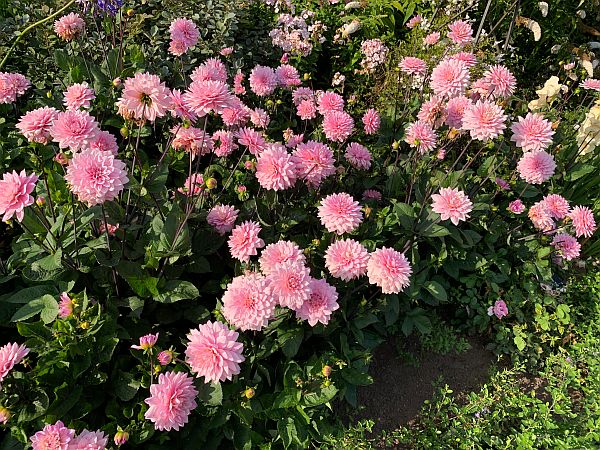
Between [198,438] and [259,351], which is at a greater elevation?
[259,351]

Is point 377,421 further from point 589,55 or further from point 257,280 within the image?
point 589,55

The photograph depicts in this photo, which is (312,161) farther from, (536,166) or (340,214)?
(536,166)

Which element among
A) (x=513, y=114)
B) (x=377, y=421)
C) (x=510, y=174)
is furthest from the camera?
(x=513, y=114)

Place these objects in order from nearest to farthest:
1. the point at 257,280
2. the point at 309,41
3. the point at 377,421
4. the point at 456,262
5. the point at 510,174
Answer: the point at 257,280 → the point at 377,421 → the point at 456,262 → the point at 510,174 → the point at 309,41

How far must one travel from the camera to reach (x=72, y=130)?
5.46 ft

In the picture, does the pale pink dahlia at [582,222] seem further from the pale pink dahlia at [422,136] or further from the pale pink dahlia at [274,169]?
the pale pink dahlia at [274,169]

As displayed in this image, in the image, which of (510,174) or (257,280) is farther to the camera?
(510,174)

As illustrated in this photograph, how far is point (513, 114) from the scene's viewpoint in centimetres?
338

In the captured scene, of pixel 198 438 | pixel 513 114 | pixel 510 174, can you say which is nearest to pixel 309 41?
pixel 513 114

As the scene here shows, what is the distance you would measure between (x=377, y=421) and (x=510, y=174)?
1.57m

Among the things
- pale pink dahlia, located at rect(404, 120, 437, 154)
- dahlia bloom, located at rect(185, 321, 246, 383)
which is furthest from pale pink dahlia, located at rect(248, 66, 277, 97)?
dahlia bloom, located at rect(185, 321, 246, 383)

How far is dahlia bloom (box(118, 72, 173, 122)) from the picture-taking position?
172 cm

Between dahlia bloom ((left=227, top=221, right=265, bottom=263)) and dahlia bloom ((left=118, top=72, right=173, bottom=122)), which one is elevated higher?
dahlia bloom ((left=118, top=72, right=173, bottom=122))

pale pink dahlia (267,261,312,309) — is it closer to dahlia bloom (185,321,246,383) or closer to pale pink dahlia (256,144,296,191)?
dahlia bloom (185,321,246,383)
